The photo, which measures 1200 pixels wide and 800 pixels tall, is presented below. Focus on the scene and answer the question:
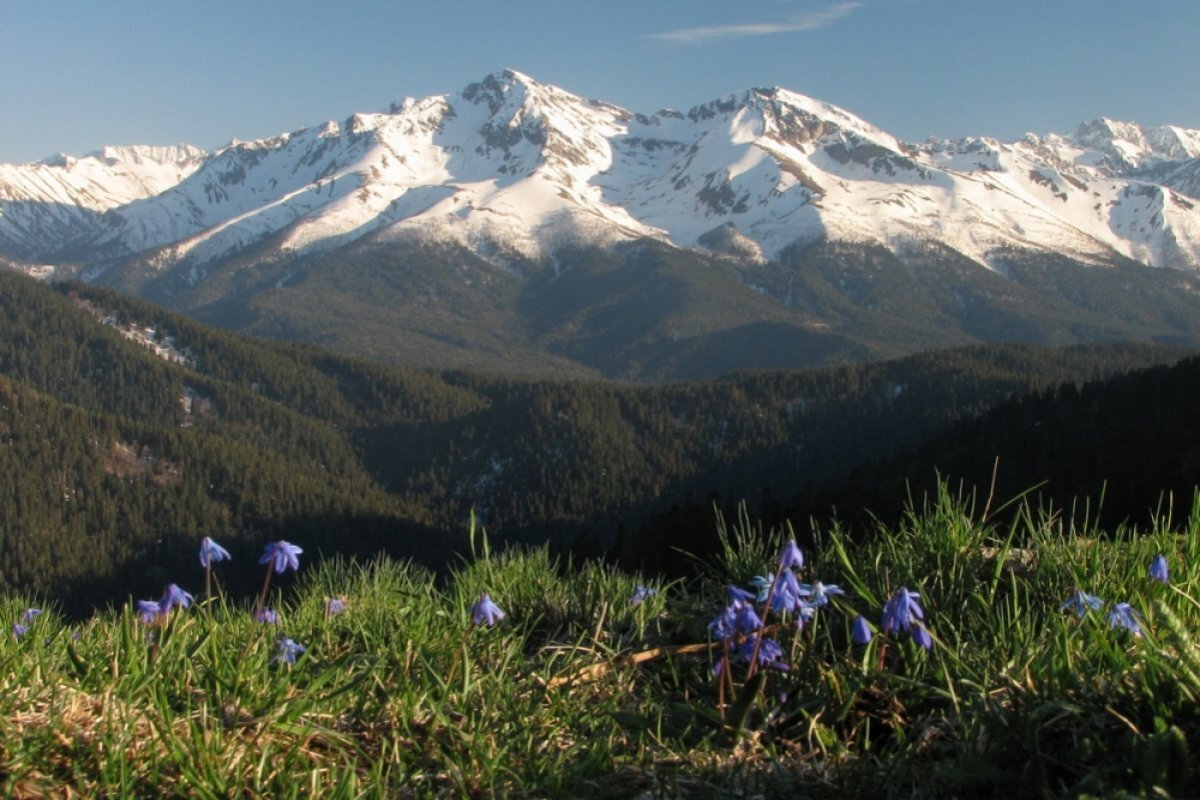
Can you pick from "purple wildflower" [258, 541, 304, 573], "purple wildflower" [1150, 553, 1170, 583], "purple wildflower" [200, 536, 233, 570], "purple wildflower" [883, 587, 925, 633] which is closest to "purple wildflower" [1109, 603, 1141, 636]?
"purple wildflower" [1150, 553, 1170, 583]

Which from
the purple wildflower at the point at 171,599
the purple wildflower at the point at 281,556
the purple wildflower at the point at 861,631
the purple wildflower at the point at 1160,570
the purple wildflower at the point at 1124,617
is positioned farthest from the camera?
the purple wildflower at the point at 171,599

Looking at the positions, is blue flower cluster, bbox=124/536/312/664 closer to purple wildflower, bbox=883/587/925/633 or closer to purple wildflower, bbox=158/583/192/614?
purple wildflower, bbox=158/583/192/614

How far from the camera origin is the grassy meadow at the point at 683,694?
3.41 meters

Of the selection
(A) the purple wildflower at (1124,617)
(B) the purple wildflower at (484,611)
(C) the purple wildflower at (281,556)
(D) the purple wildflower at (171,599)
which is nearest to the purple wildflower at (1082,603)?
(A) the purple wildflower at (1124,617)

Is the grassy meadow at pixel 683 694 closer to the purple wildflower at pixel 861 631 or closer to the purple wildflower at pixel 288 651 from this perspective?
the purple wildflower at pixel 288 651

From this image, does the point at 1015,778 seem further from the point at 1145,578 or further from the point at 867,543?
the point at 867,543

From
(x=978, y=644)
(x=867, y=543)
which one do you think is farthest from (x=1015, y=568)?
(x=978, y=644)

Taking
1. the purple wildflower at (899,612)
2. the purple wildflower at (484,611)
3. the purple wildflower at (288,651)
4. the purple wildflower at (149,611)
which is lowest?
the purple wildflower at (149,611)

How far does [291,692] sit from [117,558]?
204 metres

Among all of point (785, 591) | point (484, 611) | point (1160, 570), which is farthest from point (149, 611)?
point (1160, 570)

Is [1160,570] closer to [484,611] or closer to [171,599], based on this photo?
[484,611]

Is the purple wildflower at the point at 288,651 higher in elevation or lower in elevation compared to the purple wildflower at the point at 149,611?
higher

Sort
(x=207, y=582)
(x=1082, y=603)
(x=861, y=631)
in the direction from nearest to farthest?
(x=861, y=631) → (x=1082, y=603) → (x=207, y=582)

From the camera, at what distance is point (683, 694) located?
477 cm
